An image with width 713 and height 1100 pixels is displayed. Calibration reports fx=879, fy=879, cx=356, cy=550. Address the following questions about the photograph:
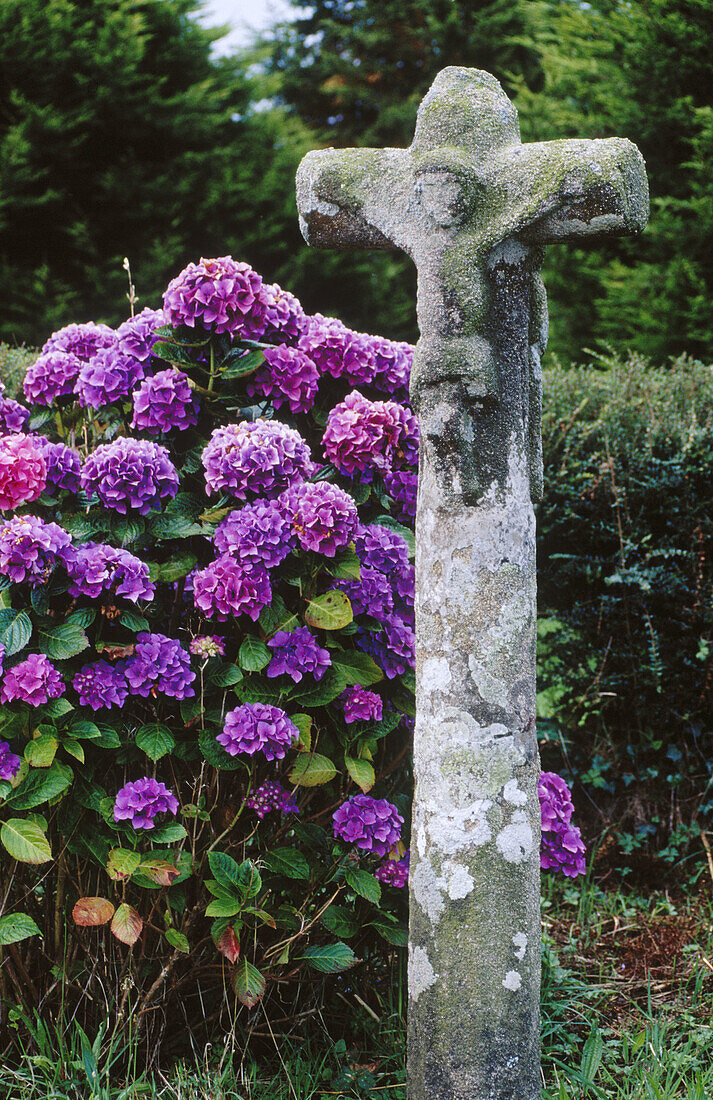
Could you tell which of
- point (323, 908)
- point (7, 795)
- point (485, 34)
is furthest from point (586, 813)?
point (485, 34)

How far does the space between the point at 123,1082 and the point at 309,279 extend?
909 centimetres

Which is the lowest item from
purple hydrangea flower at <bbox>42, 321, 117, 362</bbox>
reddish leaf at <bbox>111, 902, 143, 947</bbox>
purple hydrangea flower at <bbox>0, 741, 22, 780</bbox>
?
reddish leaf at <bbox>111, 902, 143, 947</bbox>

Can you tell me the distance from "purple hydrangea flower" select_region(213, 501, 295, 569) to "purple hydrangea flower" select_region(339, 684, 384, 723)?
41 cm

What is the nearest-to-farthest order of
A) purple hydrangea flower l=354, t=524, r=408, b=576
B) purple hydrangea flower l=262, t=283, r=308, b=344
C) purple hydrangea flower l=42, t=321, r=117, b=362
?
purple hydrangea flower l=354, t=524, r=408, b=576 → purple hydrangea flower l=262, t=283, r=308, b=344 → purple hydrangea flower l=42, t=321, r=117, b=362

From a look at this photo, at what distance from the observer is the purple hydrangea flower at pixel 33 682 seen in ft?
6.91

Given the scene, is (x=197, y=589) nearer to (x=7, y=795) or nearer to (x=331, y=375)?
(x=7, y=795)

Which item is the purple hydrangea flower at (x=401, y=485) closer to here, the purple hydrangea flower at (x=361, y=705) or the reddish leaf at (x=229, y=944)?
the purple hydrangea flower at (x=361, y=705)

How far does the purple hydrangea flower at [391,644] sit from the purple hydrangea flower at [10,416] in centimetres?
124

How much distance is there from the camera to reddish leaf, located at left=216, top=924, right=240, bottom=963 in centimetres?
214

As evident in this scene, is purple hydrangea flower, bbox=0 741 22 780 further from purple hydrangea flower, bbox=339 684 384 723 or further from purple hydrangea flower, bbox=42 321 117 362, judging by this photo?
purple hydrangea flower, bbox=42 321 117 362

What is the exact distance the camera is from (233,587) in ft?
7.16

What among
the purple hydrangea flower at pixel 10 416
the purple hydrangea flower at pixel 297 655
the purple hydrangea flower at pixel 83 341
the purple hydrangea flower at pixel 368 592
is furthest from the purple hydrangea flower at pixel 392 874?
the purple hydrangea flower at pixel 83 341

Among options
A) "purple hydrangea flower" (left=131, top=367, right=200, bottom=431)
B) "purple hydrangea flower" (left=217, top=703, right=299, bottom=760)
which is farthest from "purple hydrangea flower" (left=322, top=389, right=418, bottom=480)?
"purple hydrangea flower" (left=217, top=703, right=299, bottom=760)

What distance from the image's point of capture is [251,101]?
32.0 ft
